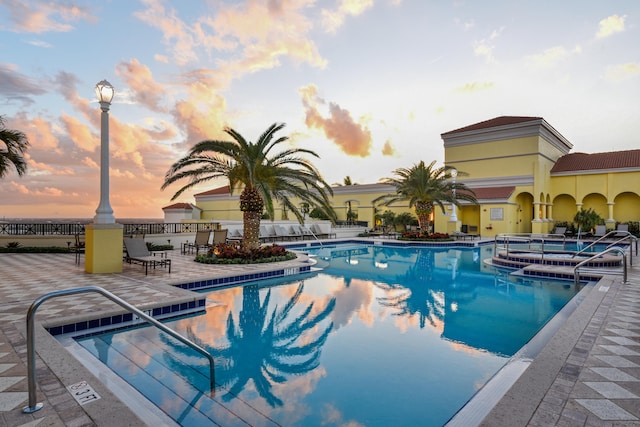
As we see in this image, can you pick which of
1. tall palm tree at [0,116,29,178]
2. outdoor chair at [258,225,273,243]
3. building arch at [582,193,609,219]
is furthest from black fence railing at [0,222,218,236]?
building arch at [582,193,609,219]

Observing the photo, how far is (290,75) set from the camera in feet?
60.1

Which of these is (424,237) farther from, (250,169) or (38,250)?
(38,250)

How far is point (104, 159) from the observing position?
28.7ft

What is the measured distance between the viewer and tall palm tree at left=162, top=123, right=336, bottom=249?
1139 cm

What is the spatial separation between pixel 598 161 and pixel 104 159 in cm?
3209

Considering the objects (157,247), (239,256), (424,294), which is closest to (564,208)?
(424,294)

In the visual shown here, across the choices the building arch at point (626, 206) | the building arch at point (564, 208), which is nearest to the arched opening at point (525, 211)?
the building arch at point (564, 208)

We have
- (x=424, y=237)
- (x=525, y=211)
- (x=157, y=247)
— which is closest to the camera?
(x=157, y=247)

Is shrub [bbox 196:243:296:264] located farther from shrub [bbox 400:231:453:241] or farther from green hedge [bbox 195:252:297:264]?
shrub [bbox 400:231:453:241]

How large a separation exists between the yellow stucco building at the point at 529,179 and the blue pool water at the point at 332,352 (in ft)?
61.8

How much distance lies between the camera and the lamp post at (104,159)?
855 centimetres

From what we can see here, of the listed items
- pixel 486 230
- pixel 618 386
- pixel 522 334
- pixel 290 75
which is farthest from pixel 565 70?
pixel 618 386

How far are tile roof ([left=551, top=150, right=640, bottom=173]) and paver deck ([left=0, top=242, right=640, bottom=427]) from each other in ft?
82.0

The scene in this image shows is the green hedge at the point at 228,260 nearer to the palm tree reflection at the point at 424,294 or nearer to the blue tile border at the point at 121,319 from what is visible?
the palm tree reflection at the point at 424,294
